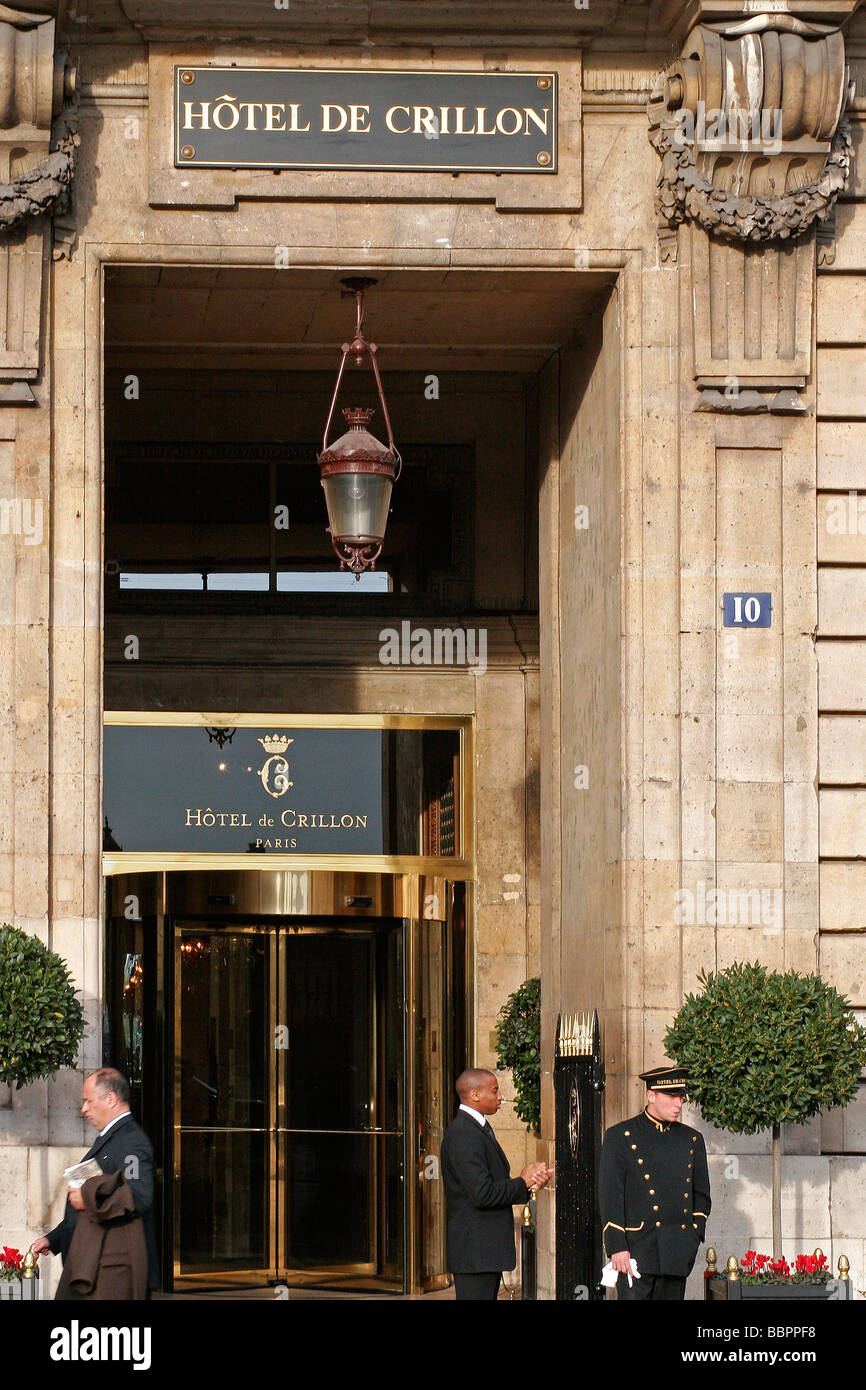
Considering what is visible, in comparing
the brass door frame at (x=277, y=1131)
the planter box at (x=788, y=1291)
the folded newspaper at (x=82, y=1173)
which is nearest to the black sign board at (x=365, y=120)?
the folded newspaper at (x=82, y=1173)

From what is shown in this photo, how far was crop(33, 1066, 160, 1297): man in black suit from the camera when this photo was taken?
31.7 ft

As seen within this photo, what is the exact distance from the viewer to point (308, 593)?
18.2 metres

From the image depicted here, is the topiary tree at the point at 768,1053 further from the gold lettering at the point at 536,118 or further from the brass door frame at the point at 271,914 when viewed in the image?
the brass door frame at the point at 271,914

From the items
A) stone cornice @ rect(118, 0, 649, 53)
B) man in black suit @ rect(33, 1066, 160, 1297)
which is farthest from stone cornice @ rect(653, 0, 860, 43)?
man in black suit @ rect(33, 1066, 160, 1297)

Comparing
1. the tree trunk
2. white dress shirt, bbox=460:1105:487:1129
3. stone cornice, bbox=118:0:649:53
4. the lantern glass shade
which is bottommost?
the tree trunk

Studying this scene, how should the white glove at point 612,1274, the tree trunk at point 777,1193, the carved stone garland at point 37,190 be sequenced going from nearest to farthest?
the white glove at point 612,1274 < the tree trunk at point 777,1193 < the carved stone garland at point 37,190

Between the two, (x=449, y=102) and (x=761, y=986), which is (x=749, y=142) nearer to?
(x=449, y=102)

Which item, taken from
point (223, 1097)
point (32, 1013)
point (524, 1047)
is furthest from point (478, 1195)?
point (223, 1097)

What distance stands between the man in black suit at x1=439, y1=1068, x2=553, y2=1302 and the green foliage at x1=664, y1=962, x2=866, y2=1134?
3.75 feet

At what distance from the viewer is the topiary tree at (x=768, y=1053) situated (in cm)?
1172

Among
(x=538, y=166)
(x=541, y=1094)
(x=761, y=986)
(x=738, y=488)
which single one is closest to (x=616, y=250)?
(x=538, y=166)

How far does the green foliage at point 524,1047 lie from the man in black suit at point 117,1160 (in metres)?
6.73

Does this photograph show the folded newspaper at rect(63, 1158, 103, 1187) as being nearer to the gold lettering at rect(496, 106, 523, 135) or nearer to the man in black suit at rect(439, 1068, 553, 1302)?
the man in black suit at rect(439, 1068, 553, 1302)

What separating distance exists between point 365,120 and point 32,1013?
582 centimetres
